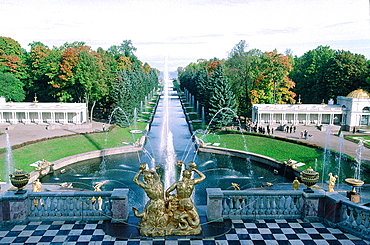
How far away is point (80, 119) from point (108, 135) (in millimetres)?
12787

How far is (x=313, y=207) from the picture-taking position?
38.2 feet

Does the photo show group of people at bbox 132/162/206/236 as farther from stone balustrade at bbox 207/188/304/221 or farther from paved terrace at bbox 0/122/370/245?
stone balustrade at bbox 207/188/304/221

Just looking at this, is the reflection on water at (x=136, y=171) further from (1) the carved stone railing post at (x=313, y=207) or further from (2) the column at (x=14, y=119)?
(2) the column at (x=14, y=119)

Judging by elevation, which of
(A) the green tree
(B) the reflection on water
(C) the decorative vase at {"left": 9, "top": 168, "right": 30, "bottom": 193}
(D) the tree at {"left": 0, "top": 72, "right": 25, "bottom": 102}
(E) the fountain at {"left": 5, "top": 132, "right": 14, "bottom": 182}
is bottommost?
(B) the reflection on water

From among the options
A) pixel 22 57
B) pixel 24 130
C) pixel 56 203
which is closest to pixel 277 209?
pixel 56 203

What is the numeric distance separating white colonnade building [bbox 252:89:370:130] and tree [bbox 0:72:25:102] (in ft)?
132

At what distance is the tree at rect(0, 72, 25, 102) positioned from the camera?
52.1 m

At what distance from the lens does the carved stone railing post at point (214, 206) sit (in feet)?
36.8

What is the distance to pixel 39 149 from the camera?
32.9 metres

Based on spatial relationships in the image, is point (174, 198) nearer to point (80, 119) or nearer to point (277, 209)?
point (277, 209)

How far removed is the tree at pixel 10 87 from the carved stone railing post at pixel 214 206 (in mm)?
51162

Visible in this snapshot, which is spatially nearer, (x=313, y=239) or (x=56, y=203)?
(x=313, y=239)

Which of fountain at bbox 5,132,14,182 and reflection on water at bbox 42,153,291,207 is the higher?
fountain at bbox 5,132,14,182

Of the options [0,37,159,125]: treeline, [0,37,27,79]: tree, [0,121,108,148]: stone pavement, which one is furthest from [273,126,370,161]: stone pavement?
[0,37,27,79]: tree
